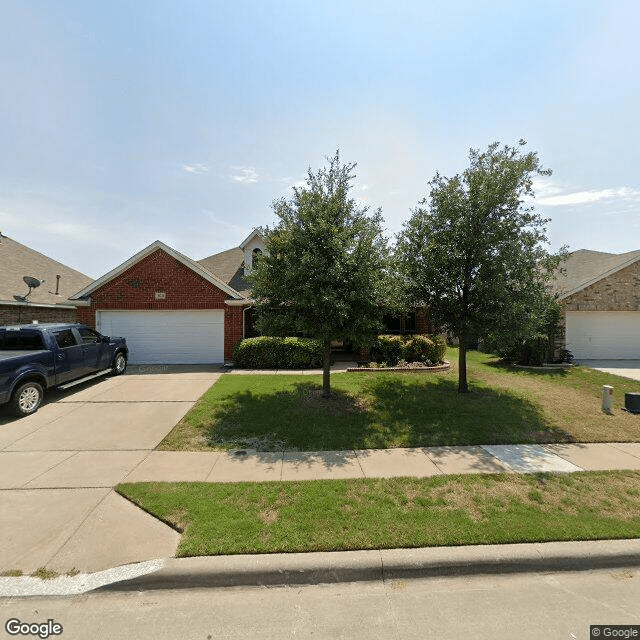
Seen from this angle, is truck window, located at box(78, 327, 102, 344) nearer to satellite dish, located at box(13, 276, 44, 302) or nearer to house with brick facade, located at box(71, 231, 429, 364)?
house with brick facade, located at box(71, 231, 429, 364)

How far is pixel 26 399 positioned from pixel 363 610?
8.46 meters

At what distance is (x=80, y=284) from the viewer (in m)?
19.5

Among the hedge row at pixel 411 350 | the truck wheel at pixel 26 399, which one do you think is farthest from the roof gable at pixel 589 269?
the truck wheel at pixel 26 399

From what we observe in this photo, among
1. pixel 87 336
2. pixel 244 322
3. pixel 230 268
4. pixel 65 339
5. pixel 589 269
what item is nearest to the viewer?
pixel 65 339

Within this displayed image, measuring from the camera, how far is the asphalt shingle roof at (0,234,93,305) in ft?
45.9

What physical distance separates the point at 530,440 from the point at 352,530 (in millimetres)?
4592

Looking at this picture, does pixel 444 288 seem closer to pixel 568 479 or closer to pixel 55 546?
pixel 568 479

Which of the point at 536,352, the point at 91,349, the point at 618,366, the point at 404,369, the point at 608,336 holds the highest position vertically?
the point at 91,349

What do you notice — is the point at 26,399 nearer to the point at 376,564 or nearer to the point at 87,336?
the point at 87,336

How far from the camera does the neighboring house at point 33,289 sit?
1328 cm

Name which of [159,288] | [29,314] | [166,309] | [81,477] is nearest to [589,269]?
[166,309]

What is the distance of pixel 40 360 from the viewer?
7711 millimetres

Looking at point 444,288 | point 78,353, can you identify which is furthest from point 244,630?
point 78,353

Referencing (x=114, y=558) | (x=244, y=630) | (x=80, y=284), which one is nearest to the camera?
(x=244, y=630)
